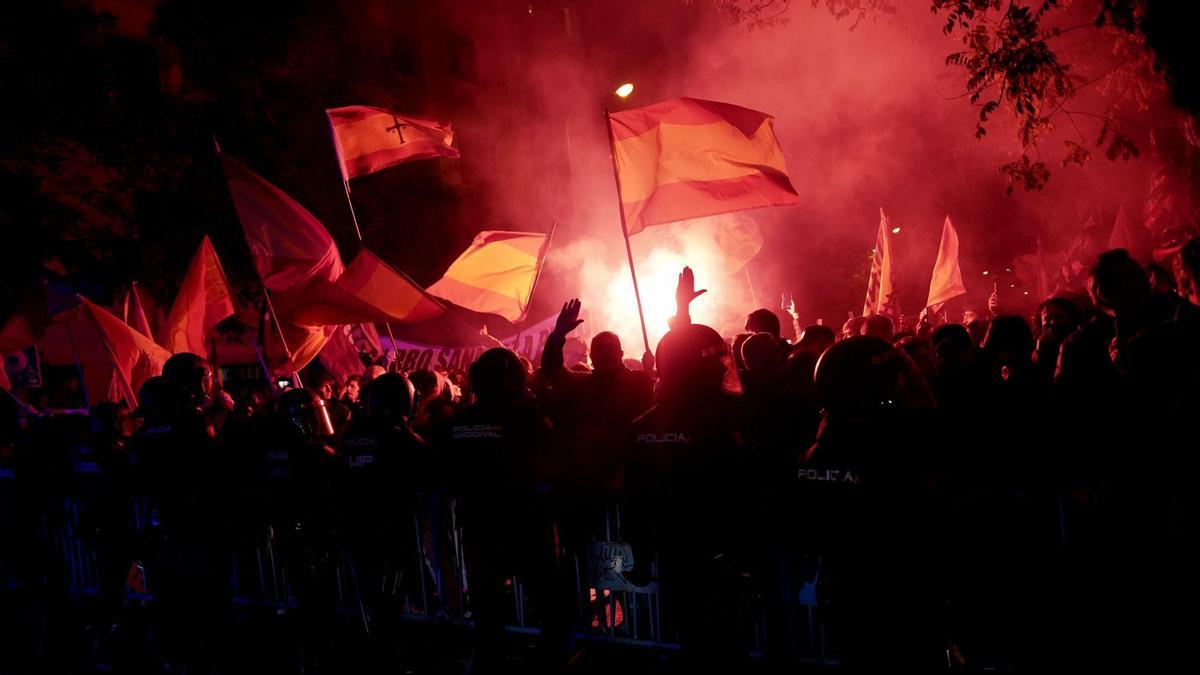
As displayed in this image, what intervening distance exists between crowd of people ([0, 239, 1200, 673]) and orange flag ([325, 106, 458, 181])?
4.53 m

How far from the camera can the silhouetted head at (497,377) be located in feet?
13.0

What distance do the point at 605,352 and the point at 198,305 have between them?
6.28 meters

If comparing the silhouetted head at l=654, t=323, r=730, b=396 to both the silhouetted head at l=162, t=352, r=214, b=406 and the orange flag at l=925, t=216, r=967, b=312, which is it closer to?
the silhouetted head at l=162, t=352, r=214, b=406

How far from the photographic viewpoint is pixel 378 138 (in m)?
9.20

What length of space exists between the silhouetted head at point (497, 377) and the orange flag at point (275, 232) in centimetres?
473

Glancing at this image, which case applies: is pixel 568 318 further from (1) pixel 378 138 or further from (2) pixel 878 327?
(1) pixel 378 138

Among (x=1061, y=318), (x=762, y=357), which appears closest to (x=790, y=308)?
(x=1061, y=318)

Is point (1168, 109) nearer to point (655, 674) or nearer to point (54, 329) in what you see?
point (655, 674)

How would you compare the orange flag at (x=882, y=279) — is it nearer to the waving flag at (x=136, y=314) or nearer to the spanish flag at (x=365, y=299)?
the spanish flag at (x=365, y=299)

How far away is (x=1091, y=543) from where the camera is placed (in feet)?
11.3

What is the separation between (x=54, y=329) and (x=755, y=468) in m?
17.3

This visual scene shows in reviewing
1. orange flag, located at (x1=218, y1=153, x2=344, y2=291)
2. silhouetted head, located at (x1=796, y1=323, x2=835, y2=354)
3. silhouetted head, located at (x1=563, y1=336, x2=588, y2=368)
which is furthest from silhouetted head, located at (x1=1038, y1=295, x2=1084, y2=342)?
orange flag, located at (x1=218, y1=153, x2=344, y2=291)

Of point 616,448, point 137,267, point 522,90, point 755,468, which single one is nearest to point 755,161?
point 616,448

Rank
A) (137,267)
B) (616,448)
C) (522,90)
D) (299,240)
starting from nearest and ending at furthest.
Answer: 1. (616,448)
2. (299,240)
3. (137,267)
4. (522,90)
